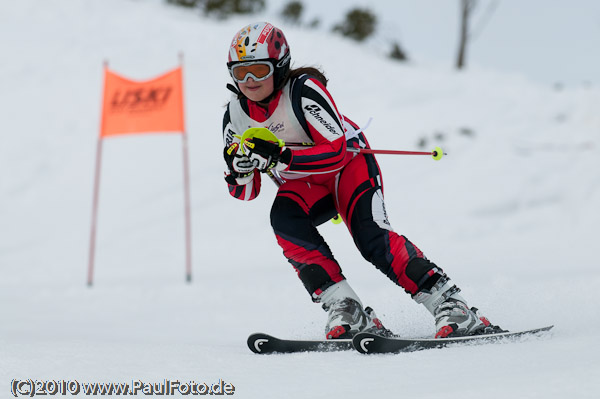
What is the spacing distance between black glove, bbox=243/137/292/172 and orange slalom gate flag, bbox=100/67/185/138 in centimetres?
520

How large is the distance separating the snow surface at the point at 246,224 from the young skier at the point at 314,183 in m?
0.42

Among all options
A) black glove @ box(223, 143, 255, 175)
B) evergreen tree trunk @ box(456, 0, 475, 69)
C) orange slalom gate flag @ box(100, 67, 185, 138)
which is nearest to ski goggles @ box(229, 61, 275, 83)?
black glove @ box(223, 143, 255, 175)

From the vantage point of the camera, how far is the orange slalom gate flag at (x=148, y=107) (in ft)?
26.5

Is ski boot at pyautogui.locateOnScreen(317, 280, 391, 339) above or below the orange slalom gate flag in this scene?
below

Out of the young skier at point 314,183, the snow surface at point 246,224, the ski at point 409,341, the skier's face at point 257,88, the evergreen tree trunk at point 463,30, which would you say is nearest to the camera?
the snow surface at point 246,224

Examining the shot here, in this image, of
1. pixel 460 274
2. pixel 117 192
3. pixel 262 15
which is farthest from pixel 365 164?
pixel 262 15

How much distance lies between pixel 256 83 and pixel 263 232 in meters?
7.16

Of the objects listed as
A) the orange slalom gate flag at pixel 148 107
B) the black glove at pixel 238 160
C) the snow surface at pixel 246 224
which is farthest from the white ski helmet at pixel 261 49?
the orange slalom gate flag at pixel 148 107

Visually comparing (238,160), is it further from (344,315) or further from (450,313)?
(450,313)

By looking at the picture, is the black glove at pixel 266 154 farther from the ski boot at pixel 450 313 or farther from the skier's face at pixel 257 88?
the ski boot at pixel 450 313

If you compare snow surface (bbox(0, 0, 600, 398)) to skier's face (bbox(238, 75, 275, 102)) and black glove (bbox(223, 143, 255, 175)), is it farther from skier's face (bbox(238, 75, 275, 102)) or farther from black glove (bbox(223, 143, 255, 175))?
skier's face (bbox(238, 75, 275, 102))

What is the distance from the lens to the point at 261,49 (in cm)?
317

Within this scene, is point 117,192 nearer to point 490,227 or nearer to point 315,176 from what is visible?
point 490,227

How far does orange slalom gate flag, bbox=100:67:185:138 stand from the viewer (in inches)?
318
